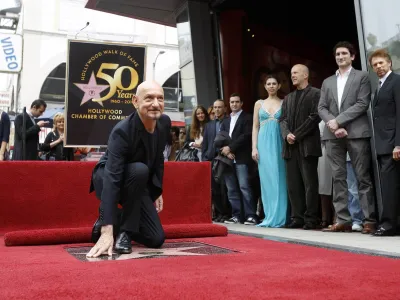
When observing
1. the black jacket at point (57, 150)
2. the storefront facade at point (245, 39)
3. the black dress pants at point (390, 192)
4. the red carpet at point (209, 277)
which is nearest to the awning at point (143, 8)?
the storefront facade at point (245, 39)

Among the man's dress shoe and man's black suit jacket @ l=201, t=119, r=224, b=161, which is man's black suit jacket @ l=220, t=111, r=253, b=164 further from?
the man's dress shoe

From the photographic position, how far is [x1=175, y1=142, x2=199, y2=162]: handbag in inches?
270

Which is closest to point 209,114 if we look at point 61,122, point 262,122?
point 262,122

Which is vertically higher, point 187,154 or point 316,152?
point 187,154

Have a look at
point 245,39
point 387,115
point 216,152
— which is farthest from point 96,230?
point 245,39

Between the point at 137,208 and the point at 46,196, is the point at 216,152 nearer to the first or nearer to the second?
the point at 46,196

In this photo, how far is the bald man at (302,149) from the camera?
5.02 metres

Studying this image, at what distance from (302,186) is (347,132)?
2.80ft

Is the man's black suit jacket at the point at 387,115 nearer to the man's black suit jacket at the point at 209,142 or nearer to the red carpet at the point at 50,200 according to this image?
the red carpet at the point at 50,200

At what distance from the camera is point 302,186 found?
5.23 m

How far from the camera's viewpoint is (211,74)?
26.7 ft

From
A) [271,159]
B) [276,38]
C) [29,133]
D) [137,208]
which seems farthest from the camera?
[276,38]

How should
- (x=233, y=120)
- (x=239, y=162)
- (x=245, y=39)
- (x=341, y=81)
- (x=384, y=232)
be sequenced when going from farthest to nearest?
(x=245, y=39) → (x=233, y=120) → (x=239, y=162) → (x=341, y=81) → (x=384, y=232)

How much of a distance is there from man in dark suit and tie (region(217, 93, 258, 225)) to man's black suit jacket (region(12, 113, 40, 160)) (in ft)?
7.88
